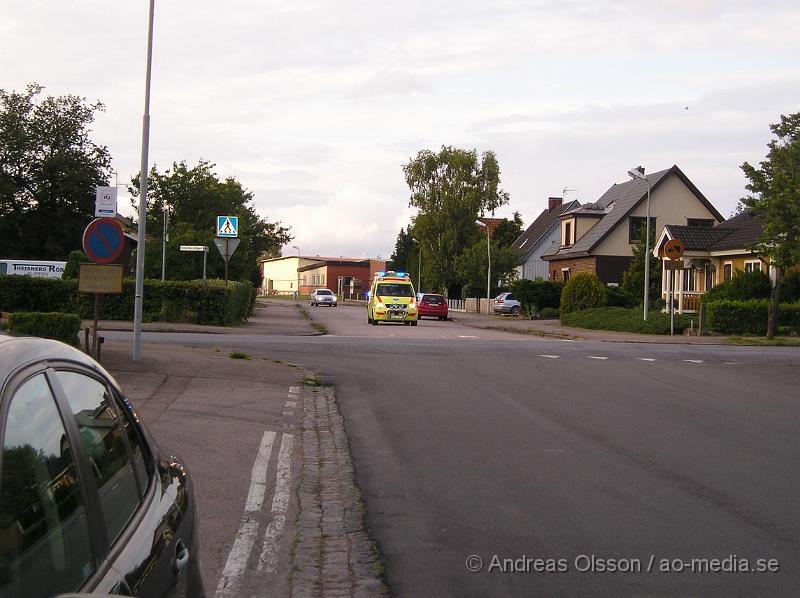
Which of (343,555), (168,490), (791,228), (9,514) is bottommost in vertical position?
(343,555)

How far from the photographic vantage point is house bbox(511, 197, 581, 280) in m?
73.9

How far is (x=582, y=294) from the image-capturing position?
4516 cm

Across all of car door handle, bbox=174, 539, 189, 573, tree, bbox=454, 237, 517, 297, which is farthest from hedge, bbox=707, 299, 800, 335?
car door handle, bbox=174, 539, 189, 573

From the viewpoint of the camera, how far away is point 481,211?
80625mm

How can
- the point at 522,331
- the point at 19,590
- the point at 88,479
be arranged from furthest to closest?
the point at 522,331 → the point at 88,479 → the point at 19,590

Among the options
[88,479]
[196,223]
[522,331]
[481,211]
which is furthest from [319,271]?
[88,479]

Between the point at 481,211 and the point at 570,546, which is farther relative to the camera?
the point at 481,211

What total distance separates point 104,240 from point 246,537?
9.17 meters

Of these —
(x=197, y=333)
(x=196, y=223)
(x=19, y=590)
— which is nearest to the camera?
(x=19, y=590)

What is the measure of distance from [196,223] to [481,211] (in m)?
36.0

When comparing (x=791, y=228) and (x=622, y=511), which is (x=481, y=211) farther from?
(x=622, y=511)

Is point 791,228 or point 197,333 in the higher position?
point 791,228

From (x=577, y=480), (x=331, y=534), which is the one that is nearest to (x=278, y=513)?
(x=331, y=534)

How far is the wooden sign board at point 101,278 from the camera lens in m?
13.8
